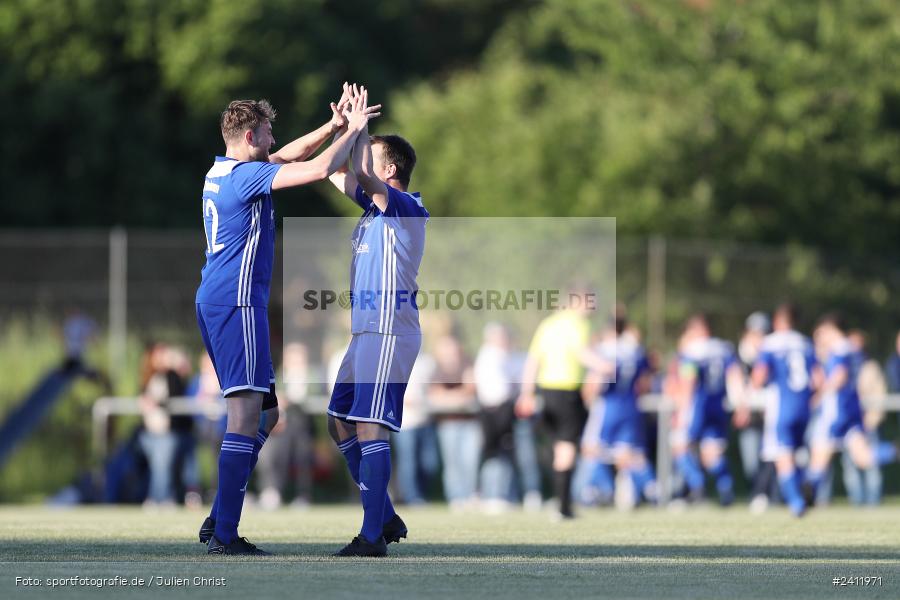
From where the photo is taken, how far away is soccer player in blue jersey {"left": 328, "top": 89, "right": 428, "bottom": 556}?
8.80 meters

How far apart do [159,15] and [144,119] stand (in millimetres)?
2390

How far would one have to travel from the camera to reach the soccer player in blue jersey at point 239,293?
861 cm

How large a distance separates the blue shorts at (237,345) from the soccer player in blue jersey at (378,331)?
541 millimetres

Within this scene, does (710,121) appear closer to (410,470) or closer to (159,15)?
(159,15)

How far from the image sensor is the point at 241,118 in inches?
347

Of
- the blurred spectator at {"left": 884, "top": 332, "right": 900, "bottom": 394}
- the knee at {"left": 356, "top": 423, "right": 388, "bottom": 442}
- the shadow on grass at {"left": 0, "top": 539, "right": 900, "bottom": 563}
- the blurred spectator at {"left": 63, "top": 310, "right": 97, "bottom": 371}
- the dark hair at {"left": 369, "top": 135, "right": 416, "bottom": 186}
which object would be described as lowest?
the shadow on grass at {"left": 0, "top": 539, "right": 900, "bottom": 563}

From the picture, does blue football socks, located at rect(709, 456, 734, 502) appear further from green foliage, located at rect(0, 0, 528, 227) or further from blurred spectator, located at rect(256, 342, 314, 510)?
green foliage, located at rect(0, 0, 528, 227)

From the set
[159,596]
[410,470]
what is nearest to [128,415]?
[410,470]

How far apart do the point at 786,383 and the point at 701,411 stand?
2.52 metres

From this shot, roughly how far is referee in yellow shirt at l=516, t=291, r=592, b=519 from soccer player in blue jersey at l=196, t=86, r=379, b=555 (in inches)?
240

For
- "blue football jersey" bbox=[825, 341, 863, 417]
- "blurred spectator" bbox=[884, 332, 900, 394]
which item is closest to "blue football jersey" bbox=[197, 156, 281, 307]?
"blue football jersey" bbox=[825, 341, 863, 417]

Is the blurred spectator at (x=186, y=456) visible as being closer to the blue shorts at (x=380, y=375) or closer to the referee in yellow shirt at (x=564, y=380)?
the referee in yellow shirt at (x=564, y=380)

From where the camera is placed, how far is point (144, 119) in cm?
3519

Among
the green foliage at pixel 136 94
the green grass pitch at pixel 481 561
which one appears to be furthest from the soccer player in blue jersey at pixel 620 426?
the green foliage at pixel 136 94
